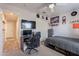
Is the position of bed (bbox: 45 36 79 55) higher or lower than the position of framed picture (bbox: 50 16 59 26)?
lower

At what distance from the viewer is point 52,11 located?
2096 mm

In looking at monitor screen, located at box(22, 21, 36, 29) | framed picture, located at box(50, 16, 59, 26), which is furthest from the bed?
monitor screen, located at box(22, 21, 36, 29)

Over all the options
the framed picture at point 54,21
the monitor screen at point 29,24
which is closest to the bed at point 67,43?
the framed picture at point 54,21

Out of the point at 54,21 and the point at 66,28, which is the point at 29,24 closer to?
the point at 54,21

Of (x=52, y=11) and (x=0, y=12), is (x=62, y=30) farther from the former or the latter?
(x=0, y=12)

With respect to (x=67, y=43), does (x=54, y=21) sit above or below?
above

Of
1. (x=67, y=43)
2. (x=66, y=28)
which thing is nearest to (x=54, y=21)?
(x=66, y=28)

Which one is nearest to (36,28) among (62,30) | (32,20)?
(32,20)

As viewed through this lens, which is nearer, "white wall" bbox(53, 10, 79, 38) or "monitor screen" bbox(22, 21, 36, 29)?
"white wall" bbox(53, 10, 79, 38)

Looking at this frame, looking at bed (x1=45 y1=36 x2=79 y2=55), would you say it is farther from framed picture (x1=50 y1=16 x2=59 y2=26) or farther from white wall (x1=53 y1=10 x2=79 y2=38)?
framed picture (x1=50 y1=16 x2=59 y2=26)

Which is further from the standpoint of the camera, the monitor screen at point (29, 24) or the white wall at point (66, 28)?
the monitor screen at point (29, 24)

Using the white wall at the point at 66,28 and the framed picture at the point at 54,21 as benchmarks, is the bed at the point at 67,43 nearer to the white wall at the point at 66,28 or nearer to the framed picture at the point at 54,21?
the white wall at the point at 66,28

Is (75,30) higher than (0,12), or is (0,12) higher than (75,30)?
(0,12)

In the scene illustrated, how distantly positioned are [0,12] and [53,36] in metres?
1.28
